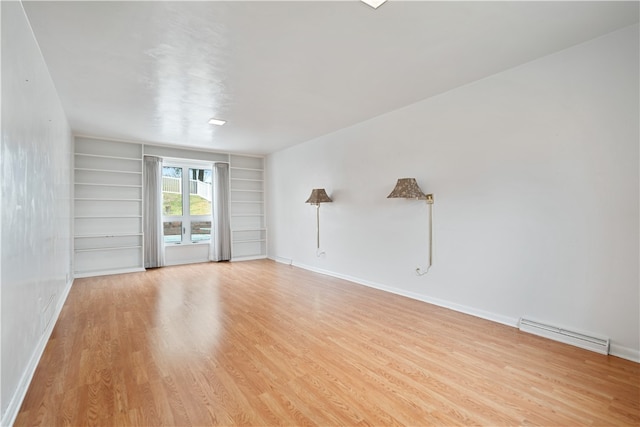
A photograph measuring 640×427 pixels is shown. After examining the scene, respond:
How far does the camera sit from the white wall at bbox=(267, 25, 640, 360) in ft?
8.35

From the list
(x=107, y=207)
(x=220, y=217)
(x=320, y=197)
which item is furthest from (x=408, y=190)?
(x=107, y=207)

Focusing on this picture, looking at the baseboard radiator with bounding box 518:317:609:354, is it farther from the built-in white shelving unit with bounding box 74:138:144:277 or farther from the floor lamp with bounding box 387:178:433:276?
the built-in white shelving unit with bounding box 74:138:144:277

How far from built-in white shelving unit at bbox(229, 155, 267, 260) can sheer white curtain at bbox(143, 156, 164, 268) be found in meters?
1.63

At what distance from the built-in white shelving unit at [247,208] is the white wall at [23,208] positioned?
444cm

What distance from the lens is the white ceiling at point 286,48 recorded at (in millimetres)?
2229

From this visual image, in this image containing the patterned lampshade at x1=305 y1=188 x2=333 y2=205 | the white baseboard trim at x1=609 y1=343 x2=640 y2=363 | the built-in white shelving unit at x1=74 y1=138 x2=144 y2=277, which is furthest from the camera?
the built-in white shelving unit at x1=74 y1=138 x2=144 y2=277

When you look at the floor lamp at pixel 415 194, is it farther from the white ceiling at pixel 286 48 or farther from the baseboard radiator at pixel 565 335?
the baseboard radiator at pixel 565 335

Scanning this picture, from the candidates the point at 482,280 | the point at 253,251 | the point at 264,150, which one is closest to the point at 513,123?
the point at 482,280

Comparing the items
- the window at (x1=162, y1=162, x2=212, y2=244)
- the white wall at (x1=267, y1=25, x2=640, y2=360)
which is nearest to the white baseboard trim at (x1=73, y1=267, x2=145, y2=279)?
the window at (x1=162, y1=162, x2=212, y2=244)

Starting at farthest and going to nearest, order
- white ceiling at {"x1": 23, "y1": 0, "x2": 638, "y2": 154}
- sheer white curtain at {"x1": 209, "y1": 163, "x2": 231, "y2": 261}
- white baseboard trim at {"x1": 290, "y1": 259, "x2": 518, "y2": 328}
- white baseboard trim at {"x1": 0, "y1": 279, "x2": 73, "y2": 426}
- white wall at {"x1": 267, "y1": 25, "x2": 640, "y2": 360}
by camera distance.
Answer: sheer white curtain at {"x1": 209, "y1": 163, "x2": 231, "y2": 261} < white baseboard trim at {"x1": 290, "y1": 259, "x2": 518, "y2": 328} < white wall at {"x1": 267, "y1": 25, "x2": 640, "y2": 360} < white ceiling at {"x1": 23, "y1": 0, "x2": 638, "y2": 154} < white baseboard trim at {"x1": 0, "y1": 279, "x2": 73, "y2": 426}

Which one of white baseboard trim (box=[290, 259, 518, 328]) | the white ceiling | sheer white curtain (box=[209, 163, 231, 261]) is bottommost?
white baseboard trim (box=[290, 259, 518, 328])

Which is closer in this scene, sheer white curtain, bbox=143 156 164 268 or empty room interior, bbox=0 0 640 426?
empty room interior, bbox=0 0 640 426

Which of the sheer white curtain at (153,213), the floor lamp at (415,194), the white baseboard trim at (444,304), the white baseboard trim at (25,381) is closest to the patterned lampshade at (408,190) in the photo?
the floor lamp at (415,194)

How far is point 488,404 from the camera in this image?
193 cm
